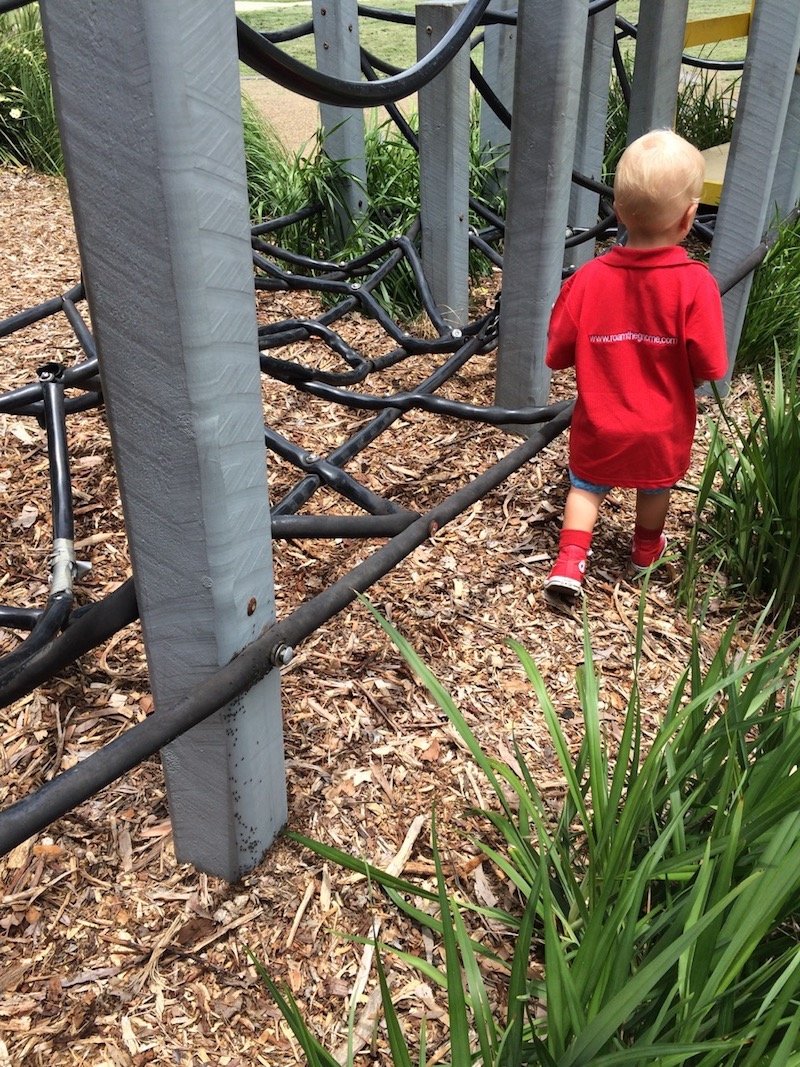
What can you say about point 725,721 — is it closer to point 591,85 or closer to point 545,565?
point 545,565

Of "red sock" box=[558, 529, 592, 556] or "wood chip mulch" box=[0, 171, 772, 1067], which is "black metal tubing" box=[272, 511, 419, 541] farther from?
"red sock" box=[558, 529, 592, 556]

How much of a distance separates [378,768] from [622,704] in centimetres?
50

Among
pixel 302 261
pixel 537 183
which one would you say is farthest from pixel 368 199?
pixel 537 183

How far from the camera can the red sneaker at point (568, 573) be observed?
201 centimetres

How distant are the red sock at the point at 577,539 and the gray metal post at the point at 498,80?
2389 millimetres

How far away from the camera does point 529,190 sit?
2309 mm

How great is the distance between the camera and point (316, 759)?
162 centimetres

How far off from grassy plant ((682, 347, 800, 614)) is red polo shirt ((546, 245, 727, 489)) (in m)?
0.10

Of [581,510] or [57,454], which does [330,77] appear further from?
[581,510]

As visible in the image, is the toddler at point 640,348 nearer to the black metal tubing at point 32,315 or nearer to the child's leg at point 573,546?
the child's leg at point 573,546

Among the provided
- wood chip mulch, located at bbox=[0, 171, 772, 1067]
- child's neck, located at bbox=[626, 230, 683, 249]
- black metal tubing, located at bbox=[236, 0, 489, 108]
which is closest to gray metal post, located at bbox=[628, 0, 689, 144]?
wood chip mulch, located at bbox=[0, 171, 772, 1067]

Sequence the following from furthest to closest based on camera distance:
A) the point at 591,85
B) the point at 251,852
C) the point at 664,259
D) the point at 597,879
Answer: the point at 591,85
the point at 664,259
the point at 251,852
the point at 597,879

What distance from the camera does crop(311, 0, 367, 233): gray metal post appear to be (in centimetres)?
328

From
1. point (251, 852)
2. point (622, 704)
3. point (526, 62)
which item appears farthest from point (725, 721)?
point (526, 62)
